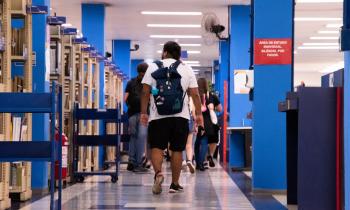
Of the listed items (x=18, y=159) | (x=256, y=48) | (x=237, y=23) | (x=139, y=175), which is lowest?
(x=139, y=175)

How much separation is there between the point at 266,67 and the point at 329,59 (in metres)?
23.9

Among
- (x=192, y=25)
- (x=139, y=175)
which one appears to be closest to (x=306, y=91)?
(x=139, y=175)

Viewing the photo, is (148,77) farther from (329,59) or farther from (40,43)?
(329,59)

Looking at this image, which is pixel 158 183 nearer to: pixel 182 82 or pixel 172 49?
pixel 182 82

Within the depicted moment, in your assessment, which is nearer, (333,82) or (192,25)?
(333,82)

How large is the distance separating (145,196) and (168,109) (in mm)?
906

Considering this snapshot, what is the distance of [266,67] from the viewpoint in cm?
745

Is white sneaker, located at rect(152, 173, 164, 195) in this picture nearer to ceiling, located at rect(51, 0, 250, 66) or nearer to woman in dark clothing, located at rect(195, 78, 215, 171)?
woman in dark clothing, located at rect(195, 78, 215, 171)

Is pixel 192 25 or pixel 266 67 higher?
pixel 192 25

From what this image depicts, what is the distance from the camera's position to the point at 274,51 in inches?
291

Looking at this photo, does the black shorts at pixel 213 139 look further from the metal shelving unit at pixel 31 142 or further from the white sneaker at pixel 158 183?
the metal shelving unit at pixel 31 142

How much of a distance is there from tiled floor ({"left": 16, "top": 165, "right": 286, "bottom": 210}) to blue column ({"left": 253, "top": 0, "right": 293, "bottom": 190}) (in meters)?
0.39

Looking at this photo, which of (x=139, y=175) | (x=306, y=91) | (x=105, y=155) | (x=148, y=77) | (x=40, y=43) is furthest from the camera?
(x=105, y=155)

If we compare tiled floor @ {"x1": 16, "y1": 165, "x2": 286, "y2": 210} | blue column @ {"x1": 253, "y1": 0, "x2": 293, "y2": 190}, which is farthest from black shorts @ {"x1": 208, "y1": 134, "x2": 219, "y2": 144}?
blue column @ {"x1": 253, "y1": 0, "x2": 293, "y2": 190}
